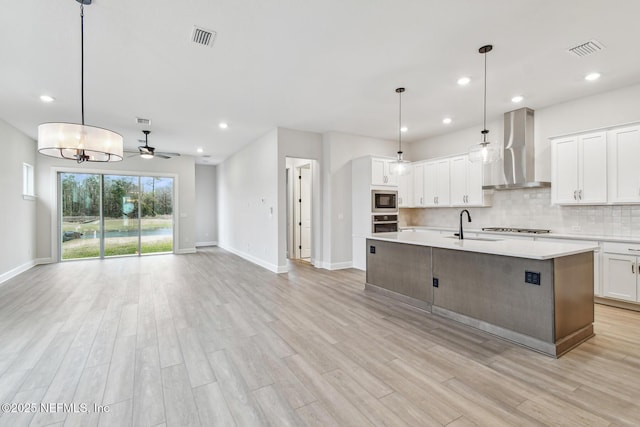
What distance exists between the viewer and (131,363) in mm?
2492

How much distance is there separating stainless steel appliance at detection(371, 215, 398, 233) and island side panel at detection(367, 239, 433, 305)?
4.83 feet

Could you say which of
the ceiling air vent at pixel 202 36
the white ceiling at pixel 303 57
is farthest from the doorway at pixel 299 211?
the ceiling air vent at pixel 202 36

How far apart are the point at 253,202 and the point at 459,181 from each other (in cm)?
474

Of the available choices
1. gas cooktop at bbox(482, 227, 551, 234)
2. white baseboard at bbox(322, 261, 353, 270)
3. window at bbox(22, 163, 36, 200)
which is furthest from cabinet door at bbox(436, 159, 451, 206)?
window at bbox(22, 163, 36, 200)

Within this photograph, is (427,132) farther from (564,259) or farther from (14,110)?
(14,110)

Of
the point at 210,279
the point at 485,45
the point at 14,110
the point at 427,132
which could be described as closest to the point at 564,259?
the point at 485,45

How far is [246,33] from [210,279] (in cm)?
427

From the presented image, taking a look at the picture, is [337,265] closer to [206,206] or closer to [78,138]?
[78,138]

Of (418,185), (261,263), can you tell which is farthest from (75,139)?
(418,185)

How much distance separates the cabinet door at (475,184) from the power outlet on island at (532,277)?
3213 millimetres

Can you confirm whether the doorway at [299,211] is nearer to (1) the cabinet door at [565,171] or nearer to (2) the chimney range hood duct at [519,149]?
(2) the chimney range hood duct at [519,149]

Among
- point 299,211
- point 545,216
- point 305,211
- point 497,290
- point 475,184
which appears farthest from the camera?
point 299,211

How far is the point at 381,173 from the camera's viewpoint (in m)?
6.21

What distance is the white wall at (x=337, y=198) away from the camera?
6.35 m
